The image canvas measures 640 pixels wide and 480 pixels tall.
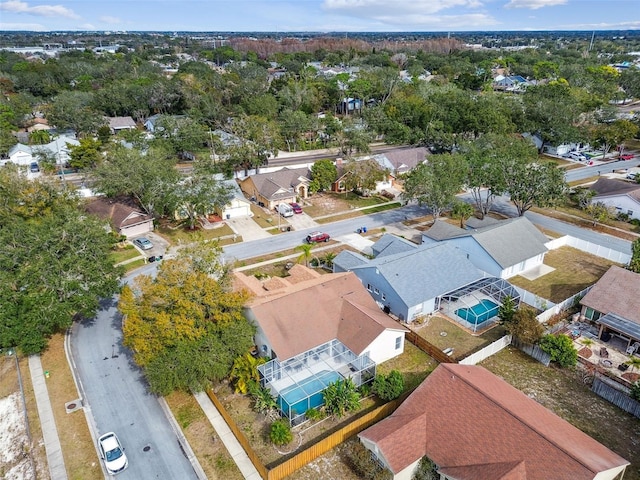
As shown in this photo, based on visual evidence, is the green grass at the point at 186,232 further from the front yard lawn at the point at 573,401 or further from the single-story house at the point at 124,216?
the front yard lawn at the point at 573,401

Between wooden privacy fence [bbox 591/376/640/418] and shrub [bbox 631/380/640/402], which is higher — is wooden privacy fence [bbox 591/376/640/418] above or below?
below

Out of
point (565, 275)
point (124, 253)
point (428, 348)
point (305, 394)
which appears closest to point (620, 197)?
point (565, 275)

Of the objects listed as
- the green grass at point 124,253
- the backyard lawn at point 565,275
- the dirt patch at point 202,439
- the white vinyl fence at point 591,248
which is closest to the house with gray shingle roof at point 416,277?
the backyard lawn at point 565,275

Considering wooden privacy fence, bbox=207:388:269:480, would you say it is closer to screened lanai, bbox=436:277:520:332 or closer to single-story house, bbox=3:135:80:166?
screened lanai, bbox=436:277:520:332

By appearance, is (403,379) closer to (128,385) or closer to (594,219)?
(128,385)

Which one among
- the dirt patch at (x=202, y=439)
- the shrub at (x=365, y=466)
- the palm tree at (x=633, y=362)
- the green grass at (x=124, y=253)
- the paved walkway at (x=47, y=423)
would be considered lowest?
the green grass at (x=124, y=253)

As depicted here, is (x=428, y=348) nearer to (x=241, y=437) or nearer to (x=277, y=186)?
(x=241, y=437)

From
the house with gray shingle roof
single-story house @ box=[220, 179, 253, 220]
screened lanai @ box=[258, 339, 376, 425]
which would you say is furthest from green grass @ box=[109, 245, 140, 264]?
screened lanai @ box=[258, 339, 376, 425]
